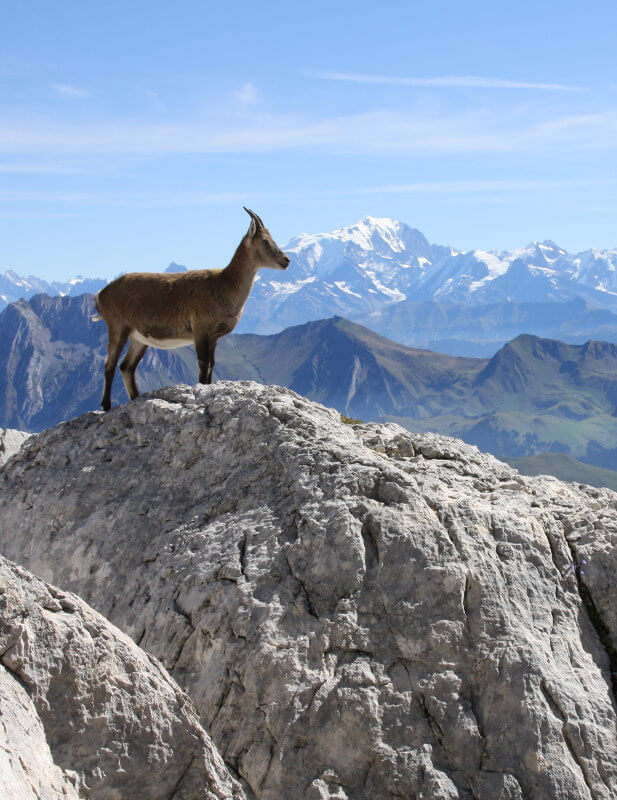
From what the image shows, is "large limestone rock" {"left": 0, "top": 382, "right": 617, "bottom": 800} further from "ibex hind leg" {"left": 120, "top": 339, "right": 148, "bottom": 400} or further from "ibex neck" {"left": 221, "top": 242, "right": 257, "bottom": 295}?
"ibex hind leg" {"left": 120, "top": 339, "right": 148, "bottom": 400}

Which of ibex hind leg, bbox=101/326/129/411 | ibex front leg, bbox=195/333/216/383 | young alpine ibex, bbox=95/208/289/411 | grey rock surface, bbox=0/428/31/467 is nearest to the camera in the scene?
ibex front leg, bbox=195/333/216/383

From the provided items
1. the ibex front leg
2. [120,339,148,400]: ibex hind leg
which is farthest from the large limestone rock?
[120,339,148,400]: ibex hind leg

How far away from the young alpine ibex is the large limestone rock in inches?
120

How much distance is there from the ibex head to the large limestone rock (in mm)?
4390

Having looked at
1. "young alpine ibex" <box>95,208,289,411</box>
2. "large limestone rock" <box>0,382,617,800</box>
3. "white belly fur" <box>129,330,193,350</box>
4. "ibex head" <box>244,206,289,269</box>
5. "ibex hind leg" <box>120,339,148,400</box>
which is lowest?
"large limestone rock" <box>0,382,617,800</box>

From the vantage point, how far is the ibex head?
16688 mm

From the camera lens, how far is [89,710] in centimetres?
666

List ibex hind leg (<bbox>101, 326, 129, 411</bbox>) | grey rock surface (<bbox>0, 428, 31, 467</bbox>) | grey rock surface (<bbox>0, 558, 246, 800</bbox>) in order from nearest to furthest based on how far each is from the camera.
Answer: grey rock surface (<bbox>0, 558, 246, 800</bbox>)
ibex hind leg (<bbox>101, 326, 129, 411</bbox>)
grey rock surface (<bbox>0, 428, 31, 467</bbox>)

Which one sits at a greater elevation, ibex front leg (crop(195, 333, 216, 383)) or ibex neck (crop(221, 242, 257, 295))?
ibex neck (crop(221, 242, 257, 295))

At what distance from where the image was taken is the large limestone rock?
902cm

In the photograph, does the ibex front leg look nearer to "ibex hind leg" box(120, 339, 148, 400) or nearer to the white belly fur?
the white belly fur

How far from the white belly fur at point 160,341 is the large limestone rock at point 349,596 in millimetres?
3040

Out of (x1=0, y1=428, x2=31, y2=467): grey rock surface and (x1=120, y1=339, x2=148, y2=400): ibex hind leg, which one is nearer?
(x1=120, y1=339, x2=148, y2=400): ibex hind leg

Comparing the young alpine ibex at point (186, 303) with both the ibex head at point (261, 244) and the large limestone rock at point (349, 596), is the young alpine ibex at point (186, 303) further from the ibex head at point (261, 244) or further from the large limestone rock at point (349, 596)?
the large limestone rock at point (349, 596)
